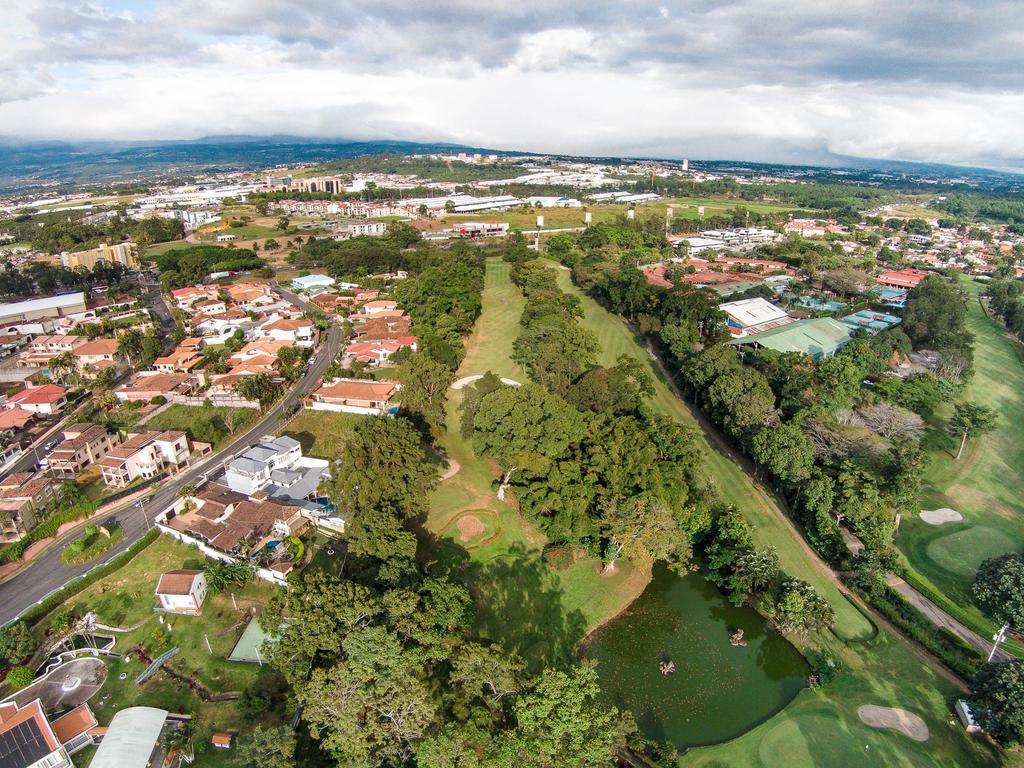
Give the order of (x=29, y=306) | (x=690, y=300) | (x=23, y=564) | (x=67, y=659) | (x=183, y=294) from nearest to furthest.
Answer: (x=67, y=659) < (x=23, y=564) < (x=690, y=300) < (x=29, y=306) < (x=183, y=294)

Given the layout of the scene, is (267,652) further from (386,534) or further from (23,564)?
(23,564)

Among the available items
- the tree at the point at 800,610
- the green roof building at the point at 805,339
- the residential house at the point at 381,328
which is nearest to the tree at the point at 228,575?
the tree at the point at 800,610

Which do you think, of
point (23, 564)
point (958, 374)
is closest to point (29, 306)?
point (23, 564)

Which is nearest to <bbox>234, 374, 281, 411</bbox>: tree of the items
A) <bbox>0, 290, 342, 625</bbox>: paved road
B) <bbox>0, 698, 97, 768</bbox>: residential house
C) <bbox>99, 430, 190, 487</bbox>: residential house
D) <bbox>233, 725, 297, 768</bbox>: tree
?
<bbox>0, 290, 342, 625</bbox>: paved road

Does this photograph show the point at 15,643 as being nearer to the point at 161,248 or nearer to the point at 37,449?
the point at 37,449

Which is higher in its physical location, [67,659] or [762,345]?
[762,345]

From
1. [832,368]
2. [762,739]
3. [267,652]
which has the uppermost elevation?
[832,368]
